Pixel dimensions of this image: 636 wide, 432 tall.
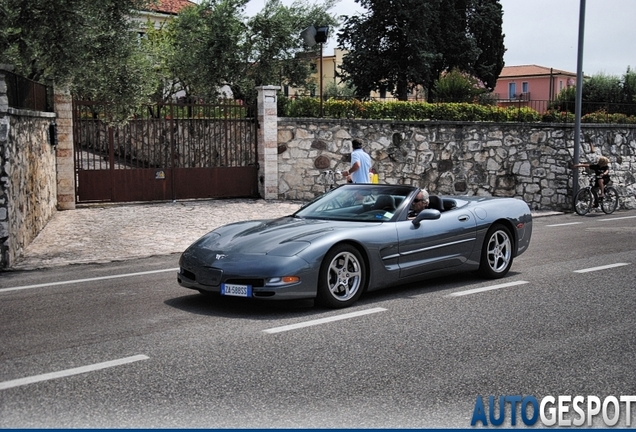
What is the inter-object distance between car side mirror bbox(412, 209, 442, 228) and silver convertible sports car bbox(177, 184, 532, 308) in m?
0.01

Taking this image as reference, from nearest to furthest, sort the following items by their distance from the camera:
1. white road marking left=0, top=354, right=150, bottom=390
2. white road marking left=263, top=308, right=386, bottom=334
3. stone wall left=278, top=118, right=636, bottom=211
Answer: white road marking left=0, top=354, right=150, bottom=390, white road marking left=263, top=308, right=386, bottom=334, stone wall left=278, top=118, right=636, bottom=211

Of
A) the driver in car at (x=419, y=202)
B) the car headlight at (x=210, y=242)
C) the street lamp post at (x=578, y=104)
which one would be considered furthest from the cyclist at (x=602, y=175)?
the car headlight at (x=210, y=242)

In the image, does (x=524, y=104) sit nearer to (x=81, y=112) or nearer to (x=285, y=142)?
(x=285, y=142)

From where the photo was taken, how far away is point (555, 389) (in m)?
5.36

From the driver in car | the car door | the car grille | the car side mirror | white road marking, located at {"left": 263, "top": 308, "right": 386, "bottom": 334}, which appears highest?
the driver in car

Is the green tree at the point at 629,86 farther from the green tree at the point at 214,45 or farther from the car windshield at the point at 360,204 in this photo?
the car windshield at the point at 360,204

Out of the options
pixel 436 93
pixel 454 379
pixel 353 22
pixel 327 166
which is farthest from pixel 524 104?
pixel 353 22

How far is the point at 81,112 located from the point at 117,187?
6.06ft

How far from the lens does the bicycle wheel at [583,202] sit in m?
20.8

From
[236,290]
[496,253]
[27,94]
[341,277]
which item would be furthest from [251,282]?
[27,94]

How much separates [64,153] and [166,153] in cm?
237

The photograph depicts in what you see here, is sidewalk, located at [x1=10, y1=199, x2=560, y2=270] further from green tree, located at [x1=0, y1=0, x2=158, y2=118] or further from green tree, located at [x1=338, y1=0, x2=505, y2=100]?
green tree, located at [x1=338, y1=0, x2=505, y2=100]

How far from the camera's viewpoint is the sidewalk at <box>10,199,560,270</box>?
1223 cm

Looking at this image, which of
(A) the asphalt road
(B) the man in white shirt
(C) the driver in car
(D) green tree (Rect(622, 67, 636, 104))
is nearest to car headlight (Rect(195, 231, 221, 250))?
(A) the asphalt road
